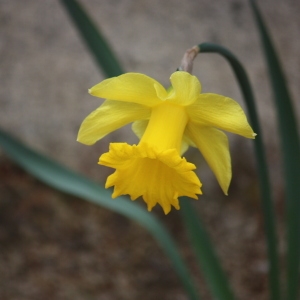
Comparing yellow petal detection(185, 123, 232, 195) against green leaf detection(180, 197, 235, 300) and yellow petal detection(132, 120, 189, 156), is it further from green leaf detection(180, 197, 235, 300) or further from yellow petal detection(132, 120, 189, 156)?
green leaf detection(180, 197, 235, 300)

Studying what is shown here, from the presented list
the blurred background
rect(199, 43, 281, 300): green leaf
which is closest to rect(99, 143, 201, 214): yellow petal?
rect(199, 43, 281, 300): green leaf

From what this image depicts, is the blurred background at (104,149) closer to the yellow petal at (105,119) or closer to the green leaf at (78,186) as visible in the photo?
the green leaf at (78,186)

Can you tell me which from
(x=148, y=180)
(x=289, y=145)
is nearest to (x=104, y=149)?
(x=289, y=145)

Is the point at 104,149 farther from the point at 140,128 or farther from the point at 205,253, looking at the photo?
the point at 140,128

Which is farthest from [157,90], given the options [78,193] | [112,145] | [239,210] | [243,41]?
[243,41]

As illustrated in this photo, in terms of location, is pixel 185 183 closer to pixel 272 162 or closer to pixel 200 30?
pixel 272 162
